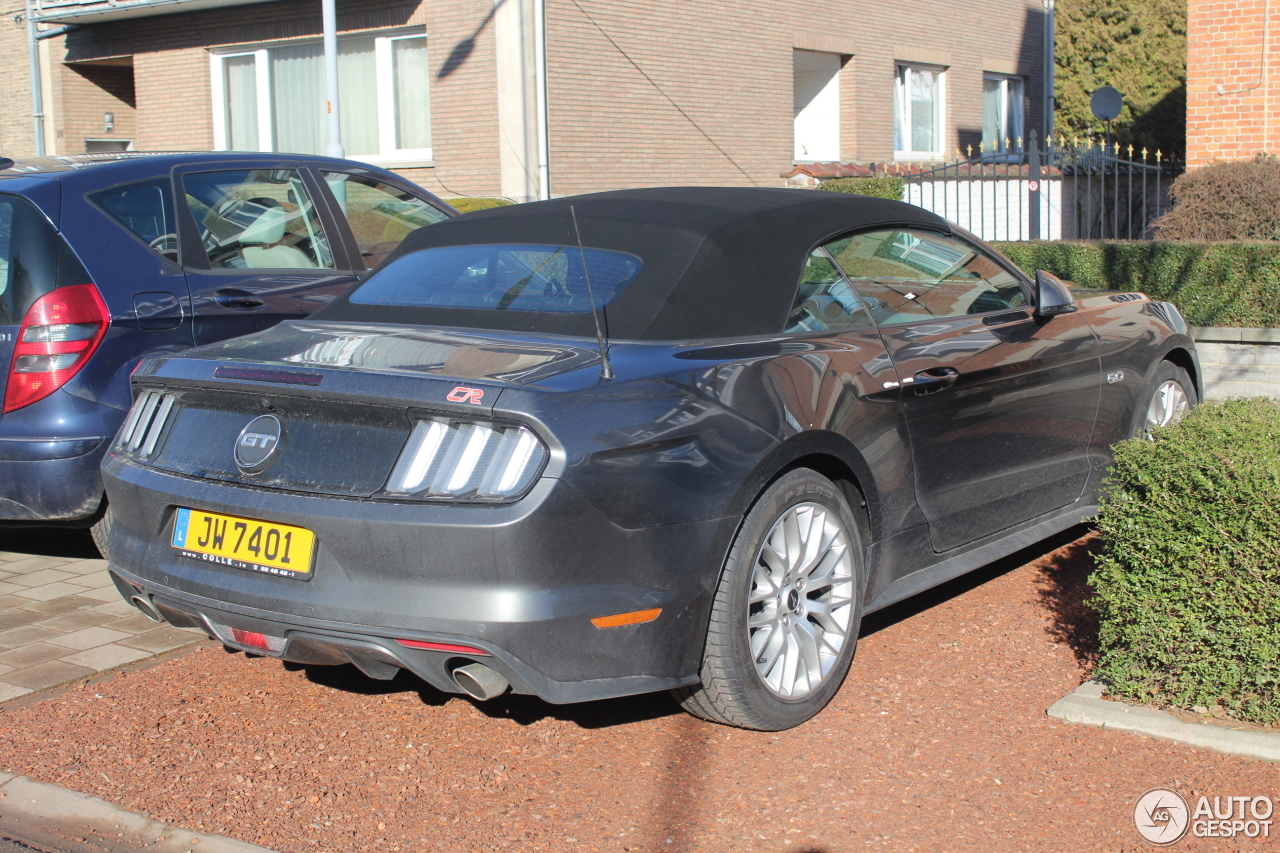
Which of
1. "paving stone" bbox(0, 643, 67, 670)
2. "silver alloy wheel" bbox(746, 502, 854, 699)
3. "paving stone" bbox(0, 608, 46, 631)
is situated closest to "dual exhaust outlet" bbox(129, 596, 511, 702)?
"silver alloy wheel" bbox(746, 502, 854, 699)

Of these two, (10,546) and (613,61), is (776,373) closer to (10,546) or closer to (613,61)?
(10,546)

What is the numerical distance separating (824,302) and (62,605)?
339 cm

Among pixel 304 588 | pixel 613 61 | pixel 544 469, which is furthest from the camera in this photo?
pixel 613 61

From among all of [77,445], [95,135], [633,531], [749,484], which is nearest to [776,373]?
[749,484]

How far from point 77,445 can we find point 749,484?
2955 millimetres

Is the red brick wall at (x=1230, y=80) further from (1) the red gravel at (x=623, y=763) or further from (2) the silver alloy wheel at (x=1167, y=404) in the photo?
(1) the red gravel at (x=623, y=763)

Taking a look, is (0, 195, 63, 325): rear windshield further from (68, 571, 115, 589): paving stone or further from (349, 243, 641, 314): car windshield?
(349, 243, 641, 314): car windshield

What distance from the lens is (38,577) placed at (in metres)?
5.74

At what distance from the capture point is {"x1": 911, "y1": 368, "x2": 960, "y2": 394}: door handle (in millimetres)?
4250

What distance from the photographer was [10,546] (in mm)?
6336

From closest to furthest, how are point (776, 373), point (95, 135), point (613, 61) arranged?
point (776, 373) < point (613, 61) < point (95, 135)

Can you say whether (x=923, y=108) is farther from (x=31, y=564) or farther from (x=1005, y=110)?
(x=31, y=564)

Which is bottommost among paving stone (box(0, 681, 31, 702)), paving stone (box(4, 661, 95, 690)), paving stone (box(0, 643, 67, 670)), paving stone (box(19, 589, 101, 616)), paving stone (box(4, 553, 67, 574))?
paving stone (box(0, 681, 31, 702))

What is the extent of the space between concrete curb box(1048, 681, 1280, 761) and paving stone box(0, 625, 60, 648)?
12.0ft
